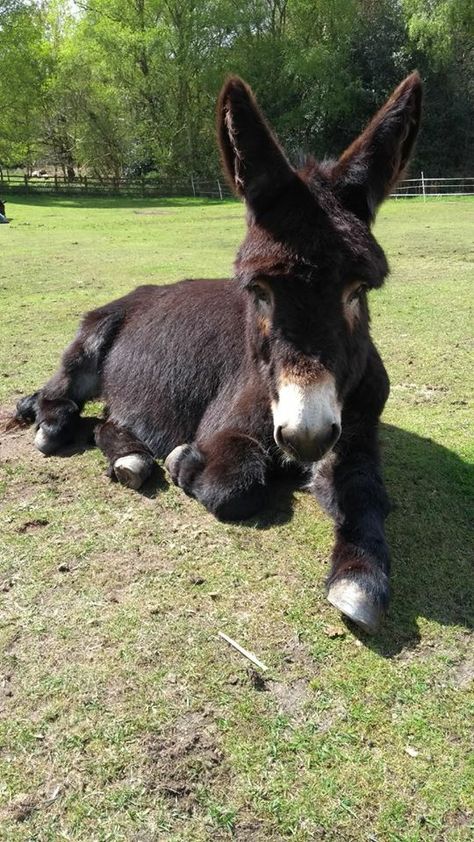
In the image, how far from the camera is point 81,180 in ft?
157

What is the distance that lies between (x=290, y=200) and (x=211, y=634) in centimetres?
213

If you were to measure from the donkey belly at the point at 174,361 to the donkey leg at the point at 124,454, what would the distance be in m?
0.18

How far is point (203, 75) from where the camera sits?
4612 cm

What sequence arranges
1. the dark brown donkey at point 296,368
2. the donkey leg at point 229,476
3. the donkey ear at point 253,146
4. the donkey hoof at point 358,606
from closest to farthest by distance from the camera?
the donkey hoof at point 358,606 → the dark brown donkey at point 296,368 → the donkey ear at point 253,146 → the donkey leg at point 229,476

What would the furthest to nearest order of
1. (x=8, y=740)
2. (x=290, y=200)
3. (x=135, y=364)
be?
(x=135, y=364) → (x=290, y=200) → (x=8, y=740)

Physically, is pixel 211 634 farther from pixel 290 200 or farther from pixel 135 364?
pixel 135 364

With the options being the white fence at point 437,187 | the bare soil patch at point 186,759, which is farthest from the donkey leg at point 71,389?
the white fence at point 437,187

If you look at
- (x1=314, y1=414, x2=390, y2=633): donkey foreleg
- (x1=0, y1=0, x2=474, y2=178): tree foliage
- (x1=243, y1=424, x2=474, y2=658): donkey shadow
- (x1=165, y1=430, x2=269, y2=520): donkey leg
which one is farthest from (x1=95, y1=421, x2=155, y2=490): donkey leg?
(x1=0, y1=0, x2=474, y2=178): tree foliage

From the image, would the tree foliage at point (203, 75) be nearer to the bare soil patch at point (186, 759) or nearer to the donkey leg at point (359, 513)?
the donkey leg at point (359, 513)

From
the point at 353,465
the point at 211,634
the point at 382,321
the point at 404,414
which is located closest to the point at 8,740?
the point at 211,634

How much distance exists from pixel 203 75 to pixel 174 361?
48.6 meters

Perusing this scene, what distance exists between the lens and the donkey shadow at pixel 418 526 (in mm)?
2832

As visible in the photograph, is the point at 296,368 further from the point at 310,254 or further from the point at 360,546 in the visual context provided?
the point at 360,546

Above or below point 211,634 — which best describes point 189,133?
above
